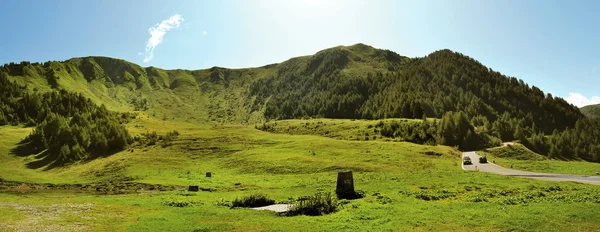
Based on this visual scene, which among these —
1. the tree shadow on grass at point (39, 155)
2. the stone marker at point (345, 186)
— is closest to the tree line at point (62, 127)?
the tree shadow on grass at point (39, 155)

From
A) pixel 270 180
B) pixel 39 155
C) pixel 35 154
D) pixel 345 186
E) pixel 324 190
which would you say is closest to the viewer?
pixel 345 186

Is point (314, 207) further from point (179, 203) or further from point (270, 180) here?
point (270, 180)

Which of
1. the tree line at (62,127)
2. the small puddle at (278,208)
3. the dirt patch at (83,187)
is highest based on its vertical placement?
the tree line at (62,127)

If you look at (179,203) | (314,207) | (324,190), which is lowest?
(179,203)

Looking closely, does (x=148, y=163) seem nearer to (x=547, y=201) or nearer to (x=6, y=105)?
(x=547, y=201)

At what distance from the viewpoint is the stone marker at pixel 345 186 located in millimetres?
38438

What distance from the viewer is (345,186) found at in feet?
127

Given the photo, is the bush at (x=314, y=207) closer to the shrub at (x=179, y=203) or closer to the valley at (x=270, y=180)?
the valley at (x=270, y=180)

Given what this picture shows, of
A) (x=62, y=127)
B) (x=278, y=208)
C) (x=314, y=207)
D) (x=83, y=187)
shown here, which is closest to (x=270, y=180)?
(x=278, y=208)

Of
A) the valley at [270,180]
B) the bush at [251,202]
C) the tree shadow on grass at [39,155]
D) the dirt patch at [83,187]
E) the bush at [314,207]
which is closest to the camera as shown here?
the valley at [270,180]

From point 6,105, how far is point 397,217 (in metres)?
196

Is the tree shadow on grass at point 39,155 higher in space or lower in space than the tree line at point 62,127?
lower

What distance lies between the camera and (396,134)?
12356cm

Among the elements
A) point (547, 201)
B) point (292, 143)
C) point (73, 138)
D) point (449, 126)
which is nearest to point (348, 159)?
point (292, 143)
